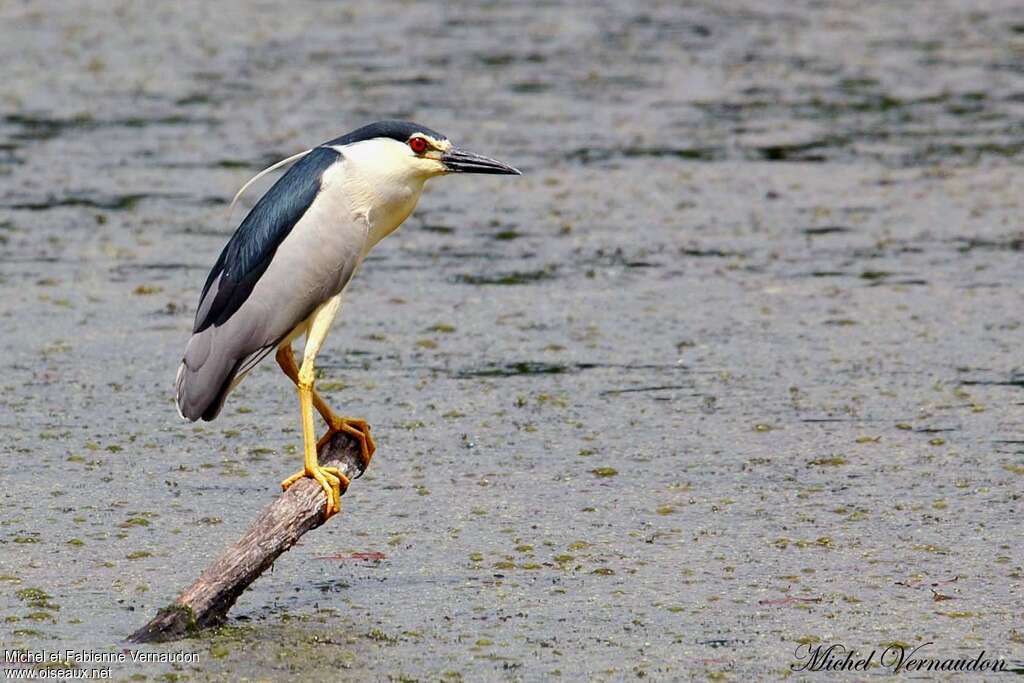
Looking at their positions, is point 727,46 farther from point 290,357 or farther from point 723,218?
point 290,357

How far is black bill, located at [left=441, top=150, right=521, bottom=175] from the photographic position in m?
4.99

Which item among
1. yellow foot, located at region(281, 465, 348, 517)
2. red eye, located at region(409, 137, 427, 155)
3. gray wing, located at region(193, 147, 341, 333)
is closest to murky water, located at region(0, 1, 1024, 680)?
yellow foot, located at region(281, 465, 348, 517)

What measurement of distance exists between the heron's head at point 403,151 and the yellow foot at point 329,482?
820 millimetres

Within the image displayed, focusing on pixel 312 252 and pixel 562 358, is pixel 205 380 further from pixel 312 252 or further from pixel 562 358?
pixel 562 358

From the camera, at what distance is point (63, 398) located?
6699 mm

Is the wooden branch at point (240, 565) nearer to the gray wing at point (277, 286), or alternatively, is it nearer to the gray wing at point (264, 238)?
the gray wing at point (277, 286)

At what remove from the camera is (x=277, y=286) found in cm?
503

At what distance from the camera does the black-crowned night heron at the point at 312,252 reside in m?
4.95

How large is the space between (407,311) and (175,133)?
3.50 meters
